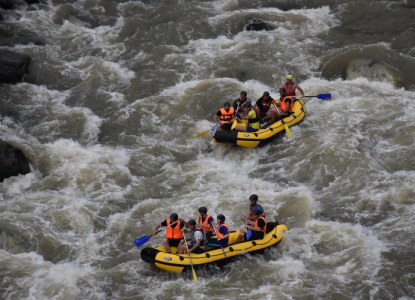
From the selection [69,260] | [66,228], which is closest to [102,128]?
[66,228]

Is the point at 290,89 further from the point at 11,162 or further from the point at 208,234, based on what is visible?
the point at 11,162

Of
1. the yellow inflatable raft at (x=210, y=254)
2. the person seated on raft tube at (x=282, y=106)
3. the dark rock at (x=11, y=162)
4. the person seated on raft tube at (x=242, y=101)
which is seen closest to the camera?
the yellow inflatable raft at (x=210, y=254)

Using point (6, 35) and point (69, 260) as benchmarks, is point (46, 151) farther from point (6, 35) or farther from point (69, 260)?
point (6, 35)

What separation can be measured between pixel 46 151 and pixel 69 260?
3.56m

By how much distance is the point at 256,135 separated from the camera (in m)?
11.9

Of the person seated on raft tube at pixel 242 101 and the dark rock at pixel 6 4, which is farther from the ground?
the dark rock at pixel 6 4

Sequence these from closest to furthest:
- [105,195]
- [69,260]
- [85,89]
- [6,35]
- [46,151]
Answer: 1. [69,260]
2. [105,195]
3. [46,151]
4. [85,89]
5. [6,35]

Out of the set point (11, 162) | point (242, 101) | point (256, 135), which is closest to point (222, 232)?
point (256, 135)

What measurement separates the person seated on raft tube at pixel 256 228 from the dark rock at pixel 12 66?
8.55 meters

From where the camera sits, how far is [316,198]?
1070cm

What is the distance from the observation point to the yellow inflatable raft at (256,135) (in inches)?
466

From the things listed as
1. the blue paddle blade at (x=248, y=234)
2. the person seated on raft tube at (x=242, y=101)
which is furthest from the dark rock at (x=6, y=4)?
the blue paddle blade at (x=248, y=234)

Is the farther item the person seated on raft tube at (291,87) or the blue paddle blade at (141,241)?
the person seated on raft tube at (291,87)

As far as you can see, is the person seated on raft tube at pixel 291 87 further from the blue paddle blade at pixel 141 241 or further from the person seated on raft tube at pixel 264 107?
the blue paddle blade at pixel 141 241
